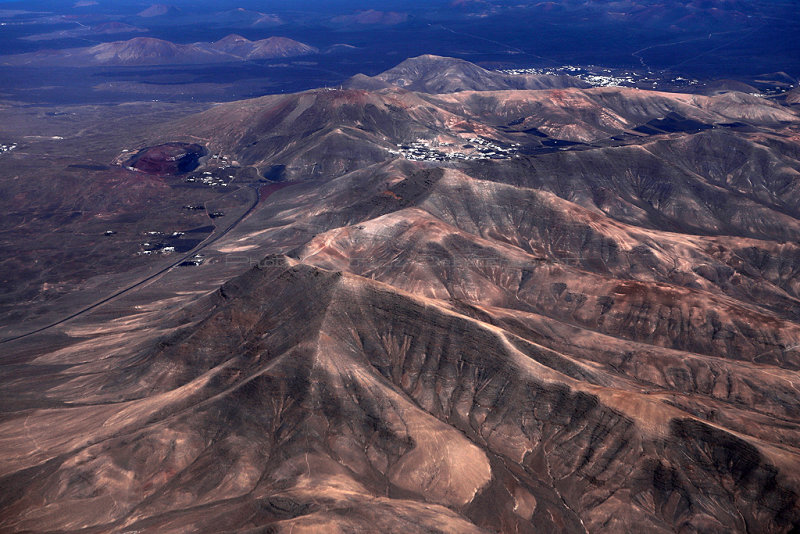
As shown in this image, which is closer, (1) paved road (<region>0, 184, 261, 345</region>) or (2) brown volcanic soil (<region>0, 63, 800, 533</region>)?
(2) brown volcanic soil (<region>0, 63, 800, 533</region>)

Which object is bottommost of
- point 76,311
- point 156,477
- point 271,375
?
point 76,311

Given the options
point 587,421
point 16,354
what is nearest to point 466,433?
point 587,421

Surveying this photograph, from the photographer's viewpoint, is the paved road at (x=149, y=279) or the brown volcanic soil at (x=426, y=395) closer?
the brown volcanic soil at (x=426, y=395)

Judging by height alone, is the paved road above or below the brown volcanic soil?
below

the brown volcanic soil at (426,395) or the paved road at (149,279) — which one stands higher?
the brown volcanic soil at (426,395)

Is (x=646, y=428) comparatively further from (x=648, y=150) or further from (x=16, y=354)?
(x=648, y=150)

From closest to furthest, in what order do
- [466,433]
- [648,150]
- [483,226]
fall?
[466,433]
[483,226]
[648,150]

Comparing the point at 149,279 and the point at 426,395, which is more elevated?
the point at 426,395

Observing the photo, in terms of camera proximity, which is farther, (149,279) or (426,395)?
(149,279)
